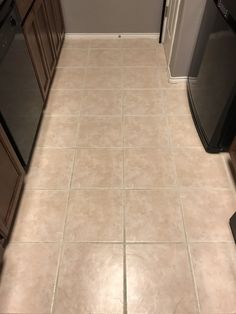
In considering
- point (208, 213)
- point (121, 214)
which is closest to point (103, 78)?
point (121, 214)

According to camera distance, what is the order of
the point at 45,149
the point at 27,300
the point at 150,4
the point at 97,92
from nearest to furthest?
the point at 27,300
the point at 45,149
the point at 97,92
the point at 150,4

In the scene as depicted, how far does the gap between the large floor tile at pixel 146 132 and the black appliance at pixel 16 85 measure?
658 mm

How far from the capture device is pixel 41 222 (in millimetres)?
1446

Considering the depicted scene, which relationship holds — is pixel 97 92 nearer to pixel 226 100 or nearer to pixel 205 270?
pixel 226 100

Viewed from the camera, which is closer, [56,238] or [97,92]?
[56,238]

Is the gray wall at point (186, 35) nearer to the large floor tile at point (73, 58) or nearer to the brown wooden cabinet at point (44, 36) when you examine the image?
the large floor tile at point (73, 58)

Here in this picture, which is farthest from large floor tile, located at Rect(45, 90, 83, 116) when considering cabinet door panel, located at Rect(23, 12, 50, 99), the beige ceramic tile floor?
cabinet door panel, located at Rect(23, 12, 50, 99)

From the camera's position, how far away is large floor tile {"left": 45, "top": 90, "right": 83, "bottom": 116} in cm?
201

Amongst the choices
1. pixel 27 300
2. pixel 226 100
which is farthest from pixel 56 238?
pixel 226 100

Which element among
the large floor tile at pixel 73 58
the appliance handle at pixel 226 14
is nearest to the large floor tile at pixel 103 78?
the large floor tile at pixel 73 58

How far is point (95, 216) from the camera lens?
1468mm

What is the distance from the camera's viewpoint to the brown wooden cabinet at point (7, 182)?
4.02 ft

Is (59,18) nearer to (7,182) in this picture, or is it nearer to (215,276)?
(7,182)

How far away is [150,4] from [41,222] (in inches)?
85.3
